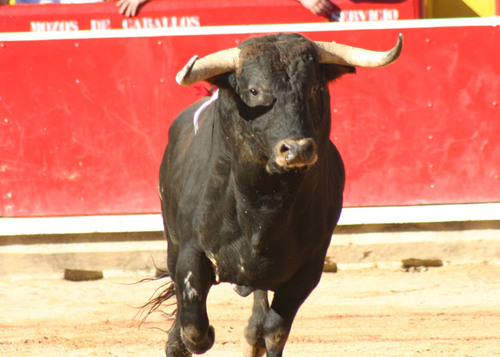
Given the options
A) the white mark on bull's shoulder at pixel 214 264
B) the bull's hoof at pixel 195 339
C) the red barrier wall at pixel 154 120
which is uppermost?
the white mark on bull's shoulder at pixel 214 264

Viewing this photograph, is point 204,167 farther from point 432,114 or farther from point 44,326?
point 432,114

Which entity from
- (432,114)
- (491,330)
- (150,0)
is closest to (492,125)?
(432,114)

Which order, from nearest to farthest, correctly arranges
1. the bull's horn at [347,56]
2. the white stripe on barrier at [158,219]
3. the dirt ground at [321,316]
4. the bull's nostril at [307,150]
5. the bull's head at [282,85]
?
the bull's nostril at [307,150] < the bull's head at [282,85] < the bull's horn at [347,56] < the dirt ground at [321,316] < the white stripe on barrier at [158,219]

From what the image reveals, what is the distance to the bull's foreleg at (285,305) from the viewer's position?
168 inches

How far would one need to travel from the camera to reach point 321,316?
629 centimetres

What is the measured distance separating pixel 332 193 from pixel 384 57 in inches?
33.5

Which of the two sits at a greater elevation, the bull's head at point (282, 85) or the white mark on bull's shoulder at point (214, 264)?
the bull's head at point (282, 85)

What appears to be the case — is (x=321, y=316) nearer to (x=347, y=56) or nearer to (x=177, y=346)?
(x=177, y=346)

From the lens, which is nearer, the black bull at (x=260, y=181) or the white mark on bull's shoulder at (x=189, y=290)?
the black bull at (x=260, y=181)

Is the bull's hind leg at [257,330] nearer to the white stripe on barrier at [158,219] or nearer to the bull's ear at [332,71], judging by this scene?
the bull's ear at [332,71]

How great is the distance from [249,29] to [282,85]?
157 inches

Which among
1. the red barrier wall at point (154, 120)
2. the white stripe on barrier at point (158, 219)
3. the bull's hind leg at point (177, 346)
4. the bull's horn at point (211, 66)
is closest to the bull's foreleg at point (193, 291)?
the bull's hind leg at point (177, 346)

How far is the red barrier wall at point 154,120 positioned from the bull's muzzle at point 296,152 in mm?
4154

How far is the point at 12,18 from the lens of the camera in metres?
7.89
